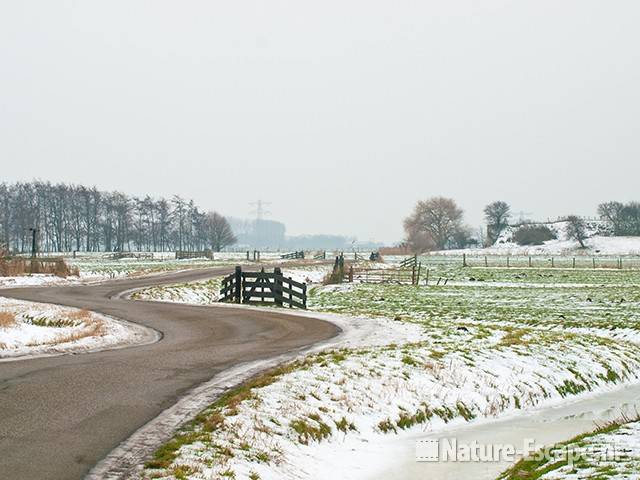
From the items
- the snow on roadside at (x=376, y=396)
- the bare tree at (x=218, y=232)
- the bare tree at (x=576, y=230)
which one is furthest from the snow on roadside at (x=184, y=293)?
the bare tree at (x=576, y=230)

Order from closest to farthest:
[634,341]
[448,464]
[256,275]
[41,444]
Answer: [41,444] < [448,464] < [634,341] < [256,275]

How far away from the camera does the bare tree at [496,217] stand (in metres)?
174

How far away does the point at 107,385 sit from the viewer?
473 inches

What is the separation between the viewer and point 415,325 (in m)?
22.9

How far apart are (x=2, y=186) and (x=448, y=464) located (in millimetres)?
149384

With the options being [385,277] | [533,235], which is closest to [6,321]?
[385,277]

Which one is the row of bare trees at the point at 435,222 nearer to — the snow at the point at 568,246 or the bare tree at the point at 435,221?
the bare tree at the point at 435,221

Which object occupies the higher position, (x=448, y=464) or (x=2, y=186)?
(x=2, y=186)

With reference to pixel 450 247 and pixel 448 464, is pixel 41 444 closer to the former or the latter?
pixel 448 464

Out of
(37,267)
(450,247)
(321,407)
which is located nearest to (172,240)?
(450,247)

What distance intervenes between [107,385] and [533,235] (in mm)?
150562

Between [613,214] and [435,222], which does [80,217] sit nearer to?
[435,222]

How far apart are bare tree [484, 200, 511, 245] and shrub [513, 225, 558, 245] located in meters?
14.5

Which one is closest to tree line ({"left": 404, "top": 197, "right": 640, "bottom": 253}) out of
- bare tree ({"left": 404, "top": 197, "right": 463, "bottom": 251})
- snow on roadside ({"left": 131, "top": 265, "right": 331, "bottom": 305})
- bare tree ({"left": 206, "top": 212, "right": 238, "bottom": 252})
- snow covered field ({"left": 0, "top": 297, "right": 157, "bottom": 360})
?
bare tree ({"left": 404, "top": 197, "right": 463, "bottom": 251})
